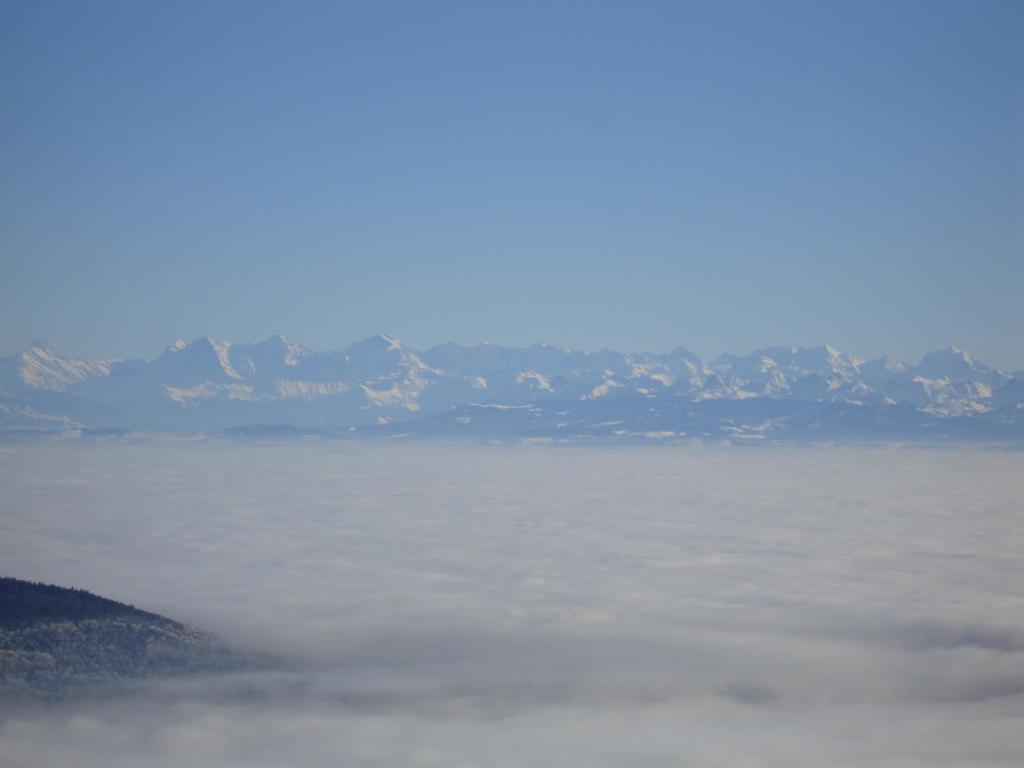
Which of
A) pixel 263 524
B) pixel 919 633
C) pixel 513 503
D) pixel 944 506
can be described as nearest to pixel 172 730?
pixel 919 633

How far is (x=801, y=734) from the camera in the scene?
53.5 metres

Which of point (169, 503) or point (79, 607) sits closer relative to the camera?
point (79, 607)

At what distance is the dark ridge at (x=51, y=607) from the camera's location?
217 ft

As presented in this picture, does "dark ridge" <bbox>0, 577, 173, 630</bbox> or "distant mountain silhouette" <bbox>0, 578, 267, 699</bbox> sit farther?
"dark ridge" <bbox>0, 577, 173, 630</bbox>

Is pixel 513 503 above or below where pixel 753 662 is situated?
above

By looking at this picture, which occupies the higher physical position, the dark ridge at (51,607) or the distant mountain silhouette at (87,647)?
the dark ridge at (51,607)

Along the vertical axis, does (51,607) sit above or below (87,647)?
above

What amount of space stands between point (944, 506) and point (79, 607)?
520 ft

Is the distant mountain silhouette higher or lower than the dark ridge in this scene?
lower

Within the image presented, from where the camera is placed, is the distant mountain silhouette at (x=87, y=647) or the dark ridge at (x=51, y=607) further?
the dark ridge at (x=51, y=607)

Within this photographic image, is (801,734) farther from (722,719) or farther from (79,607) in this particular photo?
(79,607)

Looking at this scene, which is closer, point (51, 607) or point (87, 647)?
point (87, 647)

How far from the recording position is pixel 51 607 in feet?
226

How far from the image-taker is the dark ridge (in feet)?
217
